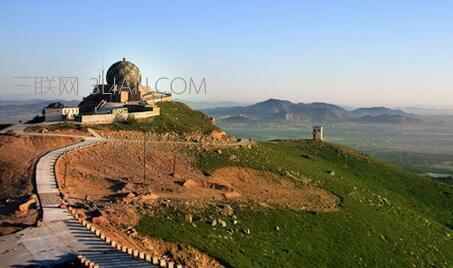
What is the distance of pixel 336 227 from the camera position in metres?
39.7

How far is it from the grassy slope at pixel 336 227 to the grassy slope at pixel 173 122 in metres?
9.03

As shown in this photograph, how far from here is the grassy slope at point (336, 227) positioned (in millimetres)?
31172

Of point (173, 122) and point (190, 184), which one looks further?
point (173, 122)

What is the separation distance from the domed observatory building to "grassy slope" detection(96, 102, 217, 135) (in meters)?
→ 2.56

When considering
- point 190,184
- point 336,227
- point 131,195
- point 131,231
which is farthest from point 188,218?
point 336,227

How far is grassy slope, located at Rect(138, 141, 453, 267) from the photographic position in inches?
1227

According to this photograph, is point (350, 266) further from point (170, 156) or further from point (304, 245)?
point (170, 156)

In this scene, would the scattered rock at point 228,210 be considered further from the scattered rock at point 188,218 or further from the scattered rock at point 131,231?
the scattered rock at point 131,231

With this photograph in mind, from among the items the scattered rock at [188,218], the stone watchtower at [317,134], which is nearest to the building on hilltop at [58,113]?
the scattered rock at [188,218]

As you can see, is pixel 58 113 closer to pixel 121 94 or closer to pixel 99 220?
pixel 121 94

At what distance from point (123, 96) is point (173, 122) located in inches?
458

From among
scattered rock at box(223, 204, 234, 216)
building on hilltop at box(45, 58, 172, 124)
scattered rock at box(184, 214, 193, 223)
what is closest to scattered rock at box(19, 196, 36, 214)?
scattered rock at box(184, 214, 193, 223)

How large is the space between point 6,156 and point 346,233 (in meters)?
26.6

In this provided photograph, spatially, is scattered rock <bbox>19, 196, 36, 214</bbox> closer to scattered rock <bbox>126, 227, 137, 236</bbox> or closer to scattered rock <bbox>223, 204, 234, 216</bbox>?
scattered rock <bbox>126, 227, 137, 236</bbox>
